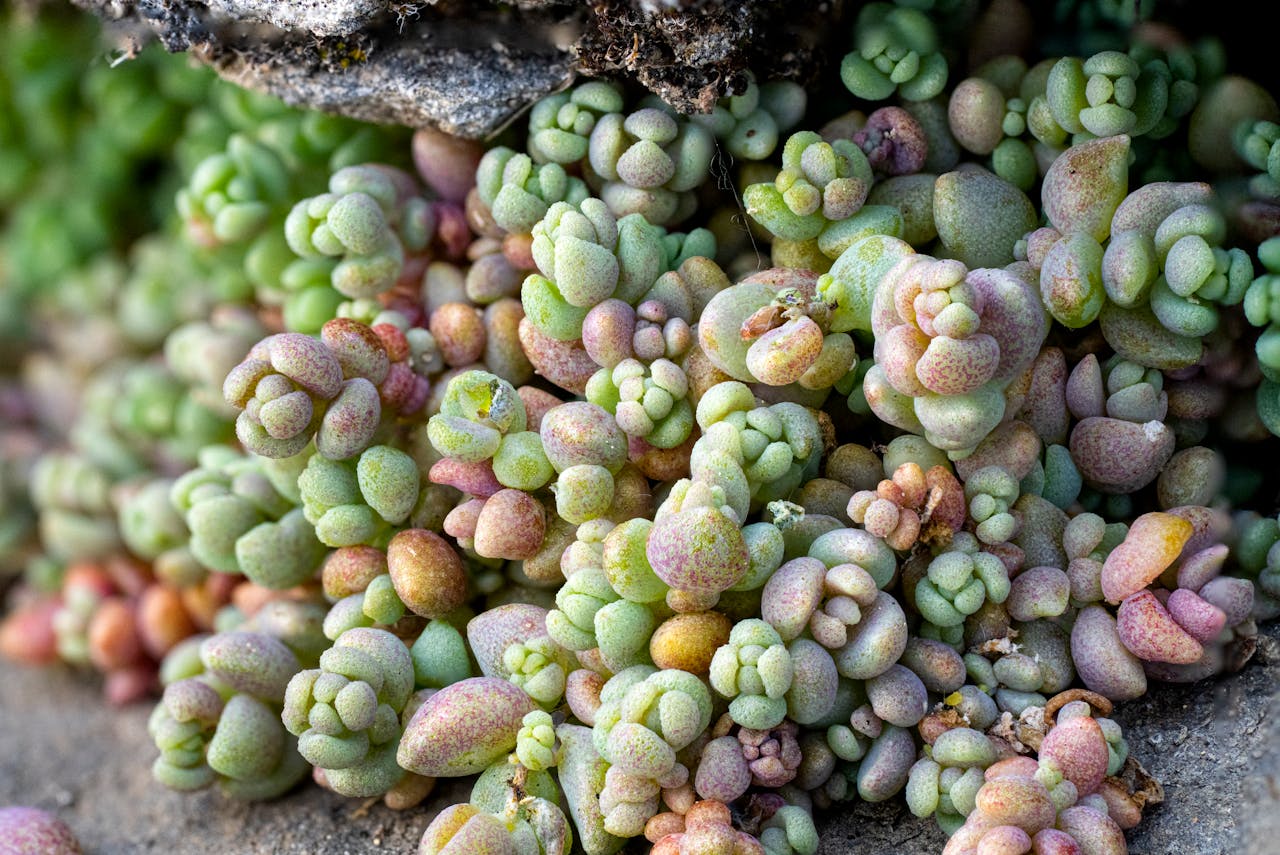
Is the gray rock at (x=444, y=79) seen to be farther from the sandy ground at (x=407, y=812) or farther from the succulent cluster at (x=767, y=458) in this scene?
the sandy ground at (x=407, y=812)

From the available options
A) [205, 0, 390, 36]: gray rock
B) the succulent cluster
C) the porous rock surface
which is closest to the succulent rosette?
the succulent cluster

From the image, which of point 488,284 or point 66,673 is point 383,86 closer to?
point 488,284

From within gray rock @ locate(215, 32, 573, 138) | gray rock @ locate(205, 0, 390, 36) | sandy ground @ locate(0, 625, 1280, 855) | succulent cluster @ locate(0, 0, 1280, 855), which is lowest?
sandy ground @ locate(0, 625, 1280, 855)

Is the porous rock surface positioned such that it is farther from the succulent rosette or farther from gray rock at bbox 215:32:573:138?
the succulent rosette

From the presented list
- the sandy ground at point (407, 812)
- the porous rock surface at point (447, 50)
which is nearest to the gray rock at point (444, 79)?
the porous rock surface at point (447, 50)

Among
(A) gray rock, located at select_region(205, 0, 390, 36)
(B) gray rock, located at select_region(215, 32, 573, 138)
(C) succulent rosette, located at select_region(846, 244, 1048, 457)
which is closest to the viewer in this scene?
(C) succulent rosette, located at select_region(846, 244, 1048, 457)

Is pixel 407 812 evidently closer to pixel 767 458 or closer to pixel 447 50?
pixel 767 458
